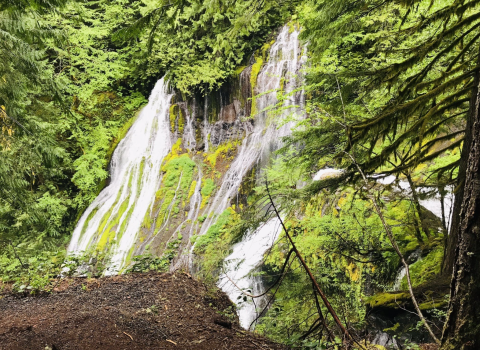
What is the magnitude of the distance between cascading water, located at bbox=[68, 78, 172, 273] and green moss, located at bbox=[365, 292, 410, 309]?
7906 mm

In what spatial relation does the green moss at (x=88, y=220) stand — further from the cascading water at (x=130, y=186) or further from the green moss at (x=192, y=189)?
the green moss at (x=192, y=189)

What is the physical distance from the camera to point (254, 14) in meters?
3.14

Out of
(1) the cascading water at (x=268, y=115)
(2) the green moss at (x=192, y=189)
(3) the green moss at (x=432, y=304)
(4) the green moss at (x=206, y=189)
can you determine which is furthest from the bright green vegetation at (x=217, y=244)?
→ (3) the green moss at (x=432, y=304)

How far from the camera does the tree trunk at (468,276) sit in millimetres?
1425

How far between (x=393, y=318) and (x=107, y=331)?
10.6 ft

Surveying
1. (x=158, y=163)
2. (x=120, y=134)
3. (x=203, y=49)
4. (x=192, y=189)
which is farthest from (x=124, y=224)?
(x=203, y=49)

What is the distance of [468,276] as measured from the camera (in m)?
1.45

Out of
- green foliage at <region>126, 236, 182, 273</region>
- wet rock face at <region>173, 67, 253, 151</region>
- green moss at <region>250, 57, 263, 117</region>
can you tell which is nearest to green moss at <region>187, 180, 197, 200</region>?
wet rock face at <region>173, 67, 253, 151</region>

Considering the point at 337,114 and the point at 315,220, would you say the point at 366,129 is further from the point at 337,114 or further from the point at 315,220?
the point at 315,220

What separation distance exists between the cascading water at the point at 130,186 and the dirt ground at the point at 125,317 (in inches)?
170

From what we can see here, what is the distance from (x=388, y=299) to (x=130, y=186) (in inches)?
415

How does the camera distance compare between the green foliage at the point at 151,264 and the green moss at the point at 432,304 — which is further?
the green foliage at the point at 151,264

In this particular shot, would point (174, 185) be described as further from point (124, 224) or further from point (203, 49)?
point (203, 49)

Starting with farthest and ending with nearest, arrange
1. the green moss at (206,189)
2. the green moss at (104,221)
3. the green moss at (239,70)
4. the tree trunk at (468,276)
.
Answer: the green moss at (239,70)
the green moss at (104,221)
the green moss at (206,189)
the tree trunk at (468,276)
